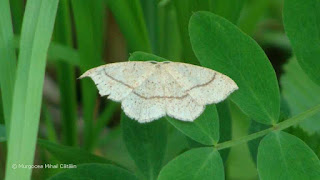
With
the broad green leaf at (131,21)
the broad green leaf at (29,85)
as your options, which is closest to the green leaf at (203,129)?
the broad green leaf at (29,85)

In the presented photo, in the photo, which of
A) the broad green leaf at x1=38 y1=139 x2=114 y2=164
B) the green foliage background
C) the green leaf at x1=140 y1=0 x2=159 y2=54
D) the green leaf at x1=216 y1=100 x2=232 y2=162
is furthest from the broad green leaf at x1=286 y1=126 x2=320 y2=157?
the green leaf at x1=140 y1=0 x2=159 y2=54

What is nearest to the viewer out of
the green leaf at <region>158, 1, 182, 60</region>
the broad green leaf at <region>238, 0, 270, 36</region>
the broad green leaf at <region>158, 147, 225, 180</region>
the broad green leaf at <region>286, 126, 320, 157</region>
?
the broad green leaf at <region>158, 147, 225, 180</region>

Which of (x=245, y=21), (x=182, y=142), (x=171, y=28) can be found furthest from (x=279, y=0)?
(x=182, y=142)

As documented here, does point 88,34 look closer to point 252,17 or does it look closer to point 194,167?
point 194,167

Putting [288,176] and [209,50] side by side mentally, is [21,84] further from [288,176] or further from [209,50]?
[288,176]

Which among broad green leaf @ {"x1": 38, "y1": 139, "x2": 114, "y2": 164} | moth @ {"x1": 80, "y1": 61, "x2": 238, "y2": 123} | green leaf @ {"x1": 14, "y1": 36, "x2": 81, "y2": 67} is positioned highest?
moth @ {"x1": 80, "y1": 61, "x2": 238, "y2": 123}

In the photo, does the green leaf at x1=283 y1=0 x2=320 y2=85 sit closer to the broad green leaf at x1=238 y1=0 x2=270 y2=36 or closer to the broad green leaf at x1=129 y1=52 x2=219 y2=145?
the broad green leaf at x1=129 y1=52 x2=219 y2=145
